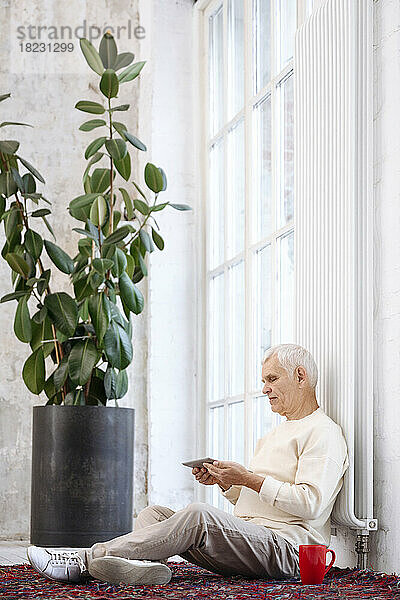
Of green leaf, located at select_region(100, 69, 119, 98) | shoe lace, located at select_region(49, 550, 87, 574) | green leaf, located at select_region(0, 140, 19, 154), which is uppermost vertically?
green leaf, located at select_region(100, 69, 119, 98)

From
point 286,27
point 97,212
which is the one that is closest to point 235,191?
point 97,212

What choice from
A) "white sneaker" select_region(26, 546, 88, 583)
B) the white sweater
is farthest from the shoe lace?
the white sweater

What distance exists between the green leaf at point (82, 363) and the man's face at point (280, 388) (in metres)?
1.16

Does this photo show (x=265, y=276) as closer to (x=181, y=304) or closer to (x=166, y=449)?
(x=181, y=304)

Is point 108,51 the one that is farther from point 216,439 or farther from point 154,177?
point 216,439

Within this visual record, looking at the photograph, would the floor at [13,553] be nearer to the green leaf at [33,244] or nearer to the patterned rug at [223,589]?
the patterned rug at [223,589]

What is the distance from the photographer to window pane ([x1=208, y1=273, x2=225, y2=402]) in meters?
4.89

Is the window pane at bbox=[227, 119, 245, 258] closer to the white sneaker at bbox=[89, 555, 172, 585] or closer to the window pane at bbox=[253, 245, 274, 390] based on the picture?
the window pane at bbox=[253, 245, 274, 390]

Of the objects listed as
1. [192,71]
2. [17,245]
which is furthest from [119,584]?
[192,71]

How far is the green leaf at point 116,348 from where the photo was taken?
4.25m

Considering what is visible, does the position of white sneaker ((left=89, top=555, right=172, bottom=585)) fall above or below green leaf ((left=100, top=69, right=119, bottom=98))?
below

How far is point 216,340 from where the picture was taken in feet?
16.3

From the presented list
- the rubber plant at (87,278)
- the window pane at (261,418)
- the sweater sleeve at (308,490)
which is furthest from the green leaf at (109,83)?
the sweater sleeve at (308,490)

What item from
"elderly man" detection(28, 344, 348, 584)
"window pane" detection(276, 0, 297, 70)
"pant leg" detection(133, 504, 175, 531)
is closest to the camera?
"elderly man" detection(28, 344, 348, 584)
